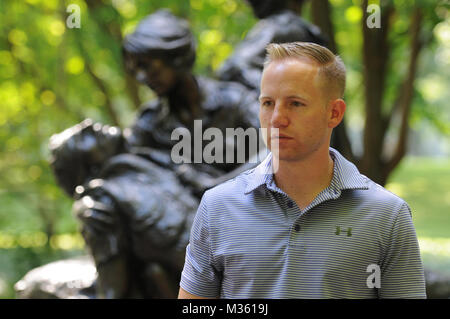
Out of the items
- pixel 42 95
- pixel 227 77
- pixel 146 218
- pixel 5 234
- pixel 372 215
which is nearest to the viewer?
pixel 372 215

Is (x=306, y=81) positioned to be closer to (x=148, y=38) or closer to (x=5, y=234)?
(x=148, y=38)

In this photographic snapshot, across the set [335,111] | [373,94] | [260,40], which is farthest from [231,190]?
[373,94]

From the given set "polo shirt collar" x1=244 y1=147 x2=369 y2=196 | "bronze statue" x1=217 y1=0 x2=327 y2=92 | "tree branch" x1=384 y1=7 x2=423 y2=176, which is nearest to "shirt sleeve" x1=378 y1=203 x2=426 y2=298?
"polo shirt collar" x1=244 y1=147 x2=369 y2=196

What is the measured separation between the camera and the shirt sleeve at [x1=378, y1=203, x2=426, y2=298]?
5.47 ft

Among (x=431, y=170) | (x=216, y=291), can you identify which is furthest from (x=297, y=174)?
(x=431, y=170)

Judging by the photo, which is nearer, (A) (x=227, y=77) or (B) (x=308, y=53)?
(B) (x=308, y=53)

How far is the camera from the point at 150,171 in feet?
14.7

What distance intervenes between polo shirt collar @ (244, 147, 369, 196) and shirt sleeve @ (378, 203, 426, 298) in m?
0.16

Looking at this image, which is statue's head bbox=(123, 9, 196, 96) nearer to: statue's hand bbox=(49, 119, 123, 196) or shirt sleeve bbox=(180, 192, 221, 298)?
A: statue's hand bbox=(49, 119, 123, 196)

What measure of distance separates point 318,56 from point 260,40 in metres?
3.55

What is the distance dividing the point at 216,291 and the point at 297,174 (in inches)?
15.3

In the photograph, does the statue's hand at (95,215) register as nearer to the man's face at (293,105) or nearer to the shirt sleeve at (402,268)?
the man's face at (293,105)

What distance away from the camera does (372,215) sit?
1.71 m

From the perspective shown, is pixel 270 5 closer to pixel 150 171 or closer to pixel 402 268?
A: pixel 150 171
